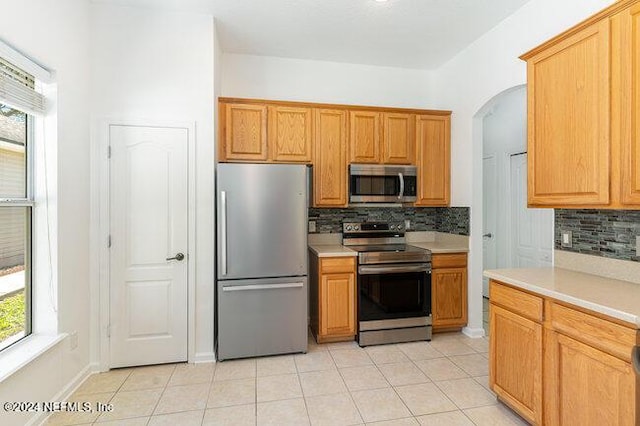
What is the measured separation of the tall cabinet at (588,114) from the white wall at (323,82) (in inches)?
74.2

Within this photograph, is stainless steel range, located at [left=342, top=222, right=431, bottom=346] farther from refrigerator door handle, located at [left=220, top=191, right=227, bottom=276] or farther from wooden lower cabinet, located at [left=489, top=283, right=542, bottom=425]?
refrigerator door handle, located at [left=220, top=191, right=227, bottom=276]

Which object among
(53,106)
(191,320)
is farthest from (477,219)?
(53,106)

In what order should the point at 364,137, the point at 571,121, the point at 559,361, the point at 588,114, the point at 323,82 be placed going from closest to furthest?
the point at 559,361
the point at 588,114
the point at 571,121
the point at 364,137
the point at 323,82

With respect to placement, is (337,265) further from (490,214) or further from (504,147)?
(504,147)

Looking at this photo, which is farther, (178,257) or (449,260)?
(449,260)

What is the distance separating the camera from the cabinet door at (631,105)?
1.61 m

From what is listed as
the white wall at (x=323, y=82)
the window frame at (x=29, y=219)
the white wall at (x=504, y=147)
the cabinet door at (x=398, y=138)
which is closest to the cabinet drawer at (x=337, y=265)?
the cabinet door at (x=398, y=138)

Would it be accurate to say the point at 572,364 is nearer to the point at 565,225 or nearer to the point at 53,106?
the point at 565,225

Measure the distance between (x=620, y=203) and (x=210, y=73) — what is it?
119 inches

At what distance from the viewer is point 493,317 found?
219cm

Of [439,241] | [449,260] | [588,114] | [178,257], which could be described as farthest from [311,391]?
[588,114]

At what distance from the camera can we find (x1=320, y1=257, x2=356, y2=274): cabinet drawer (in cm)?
314

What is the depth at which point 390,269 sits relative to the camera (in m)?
3.20

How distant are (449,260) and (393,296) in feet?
2.35
